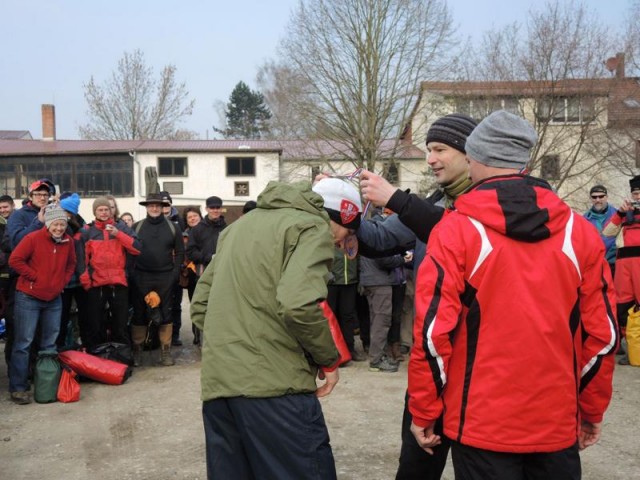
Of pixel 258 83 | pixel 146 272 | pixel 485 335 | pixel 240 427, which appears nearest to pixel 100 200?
pixel 146 272

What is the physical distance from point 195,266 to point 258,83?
4043 centimetres

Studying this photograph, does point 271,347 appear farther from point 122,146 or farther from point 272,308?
point 122,146

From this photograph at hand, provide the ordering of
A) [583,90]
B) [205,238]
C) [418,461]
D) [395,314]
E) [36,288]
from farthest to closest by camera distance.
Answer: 1. [583,90]
2. [205,238]
3. [395,314]
4. [36,288]
5. [418,461]

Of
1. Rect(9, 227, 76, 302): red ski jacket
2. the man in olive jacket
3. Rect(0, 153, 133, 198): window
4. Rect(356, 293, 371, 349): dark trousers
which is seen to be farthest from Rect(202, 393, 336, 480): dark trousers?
Rect(0, 153, 133, 198): window

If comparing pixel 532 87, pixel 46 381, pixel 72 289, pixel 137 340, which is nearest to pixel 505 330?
pixel 46 381

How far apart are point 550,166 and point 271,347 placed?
25.7 meters

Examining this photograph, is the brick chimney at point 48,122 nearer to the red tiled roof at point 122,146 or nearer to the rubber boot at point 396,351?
the red tiled roof at point 122,146

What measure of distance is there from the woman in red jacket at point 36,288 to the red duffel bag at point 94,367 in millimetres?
323

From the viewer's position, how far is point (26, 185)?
141ft

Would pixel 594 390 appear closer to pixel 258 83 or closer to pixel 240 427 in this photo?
pixel 240 427

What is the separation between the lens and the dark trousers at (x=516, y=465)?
2426mm

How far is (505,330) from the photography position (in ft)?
7.95

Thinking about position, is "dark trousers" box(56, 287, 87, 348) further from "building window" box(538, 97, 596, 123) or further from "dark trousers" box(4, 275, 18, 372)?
"building window" box(538, 97, 596, 123)

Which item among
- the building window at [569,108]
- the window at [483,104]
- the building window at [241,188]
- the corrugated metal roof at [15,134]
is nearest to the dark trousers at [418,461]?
the window at [483,104]
